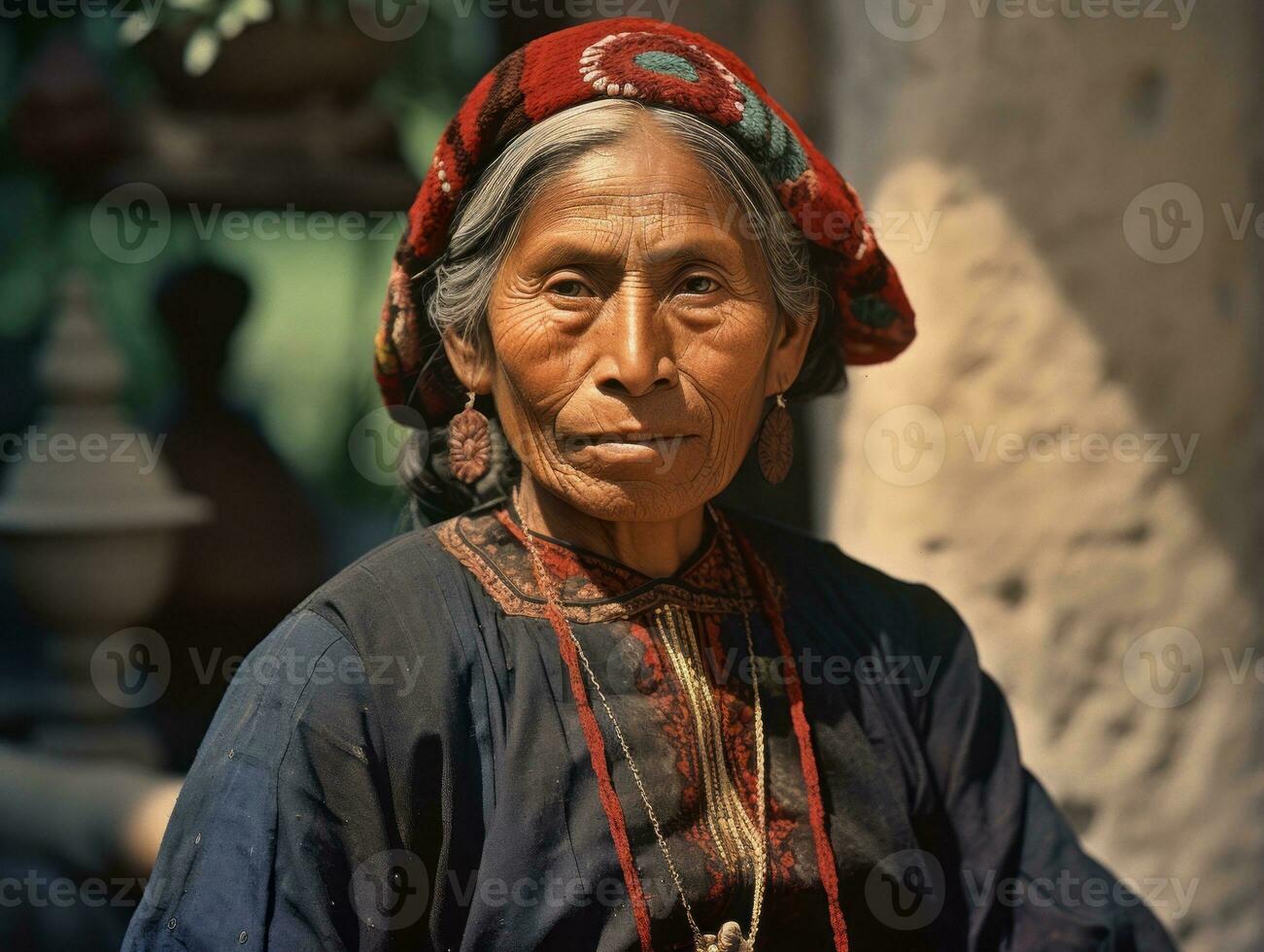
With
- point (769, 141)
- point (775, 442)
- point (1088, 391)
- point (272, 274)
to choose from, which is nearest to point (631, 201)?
point (769, 141)

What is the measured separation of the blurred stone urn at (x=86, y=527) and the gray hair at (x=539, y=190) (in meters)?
2.08

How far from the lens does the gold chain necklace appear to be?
1.92 metres

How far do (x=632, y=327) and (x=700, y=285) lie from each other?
0.13 m

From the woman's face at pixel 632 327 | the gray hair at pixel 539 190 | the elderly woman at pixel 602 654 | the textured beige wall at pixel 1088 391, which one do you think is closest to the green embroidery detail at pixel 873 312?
the elderly woman at pixel 602 654

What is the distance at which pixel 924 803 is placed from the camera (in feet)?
7.25

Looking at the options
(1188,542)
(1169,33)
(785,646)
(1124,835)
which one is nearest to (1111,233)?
(1169,33)

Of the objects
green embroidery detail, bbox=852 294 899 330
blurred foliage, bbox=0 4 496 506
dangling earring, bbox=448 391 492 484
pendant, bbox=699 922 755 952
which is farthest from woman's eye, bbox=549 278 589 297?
blurred foliage, bbox=0 4 496 506

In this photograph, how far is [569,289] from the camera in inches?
76.6

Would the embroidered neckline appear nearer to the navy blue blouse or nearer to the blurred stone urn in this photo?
the navy blue blouse

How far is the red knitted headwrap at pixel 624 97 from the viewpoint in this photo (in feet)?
6.38

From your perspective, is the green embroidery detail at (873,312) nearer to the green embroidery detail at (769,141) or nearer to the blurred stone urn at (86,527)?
the green embroidery detail at (769,141)

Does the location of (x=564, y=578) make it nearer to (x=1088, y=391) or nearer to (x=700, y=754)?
(x=700, y=754)

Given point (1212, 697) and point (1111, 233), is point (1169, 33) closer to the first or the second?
point (1111, 233)

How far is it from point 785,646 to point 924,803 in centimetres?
32
